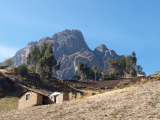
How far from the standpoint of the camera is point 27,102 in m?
35.1

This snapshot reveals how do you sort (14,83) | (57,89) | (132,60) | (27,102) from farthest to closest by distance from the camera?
(132,60) → (57,89) → (14,83) → (27,102)

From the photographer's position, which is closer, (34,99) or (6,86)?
(34,99)

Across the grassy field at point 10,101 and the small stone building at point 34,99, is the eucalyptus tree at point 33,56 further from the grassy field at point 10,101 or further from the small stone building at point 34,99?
the small stone building at point 34,99

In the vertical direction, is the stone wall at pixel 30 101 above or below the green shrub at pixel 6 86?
below

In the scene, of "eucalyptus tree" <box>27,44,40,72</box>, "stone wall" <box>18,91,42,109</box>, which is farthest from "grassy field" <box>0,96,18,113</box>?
"eucalyptus tree" <box>27,44,40,72</box>

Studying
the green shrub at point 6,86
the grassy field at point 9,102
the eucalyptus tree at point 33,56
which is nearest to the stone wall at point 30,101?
the grassy field at point 9,102

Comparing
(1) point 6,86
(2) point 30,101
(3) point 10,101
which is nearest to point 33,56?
(1) point 6,86

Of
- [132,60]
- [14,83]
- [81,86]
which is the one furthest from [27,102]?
[132,60]

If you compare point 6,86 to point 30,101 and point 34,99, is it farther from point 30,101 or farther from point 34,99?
point 34,99

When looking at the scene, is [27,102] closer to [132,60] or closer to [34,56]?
[34,56]

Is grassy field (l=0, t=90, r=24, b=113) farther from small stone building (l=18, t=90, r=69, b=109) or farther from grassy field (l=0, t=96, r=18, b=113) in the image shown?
small stone building (l=18, t=90, r=69, b=109)

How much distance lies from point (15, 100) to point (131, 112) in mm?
34449

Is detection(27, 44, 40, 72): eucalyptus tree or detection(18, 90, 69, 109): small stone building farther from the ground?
detection(27, 44, 40, 72): eucalyptus tree

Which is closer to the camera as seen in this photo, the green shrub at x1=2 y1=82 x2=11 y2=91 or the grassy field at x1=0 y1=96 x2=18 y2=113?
the grassy field at x1=0 y1=96 x2=18 y2=113
